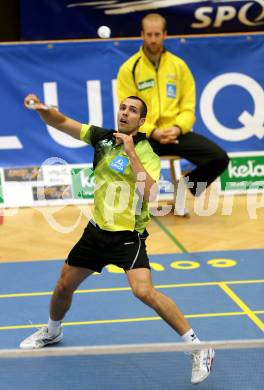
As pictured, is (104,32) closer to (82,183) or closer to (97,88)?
(97,88)

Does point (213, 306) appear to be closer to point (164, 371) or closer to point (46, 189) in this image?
point (164, 371)

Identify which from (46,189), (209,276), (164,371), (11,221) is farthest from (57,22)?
(164,371)

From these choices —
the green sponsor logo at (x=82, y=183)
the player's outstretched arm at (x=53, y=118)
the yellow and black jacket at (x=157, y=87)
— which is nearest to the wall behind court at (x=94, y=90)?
the green sponsor logo at (x=82, y=183)

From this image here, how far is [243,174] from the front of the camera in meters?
10.3

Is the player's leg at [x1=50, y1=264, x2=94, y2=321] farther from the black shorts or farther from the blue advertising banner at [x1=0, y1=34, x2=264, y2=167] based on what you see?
the blue advertising banner at [x1=0, y1=34, x2=264, y2=167]

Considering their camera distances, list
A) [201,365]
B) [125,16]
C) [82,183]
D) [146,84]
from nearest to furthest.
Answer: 1. [201,365]
2. [146,84]
3. [82,183]
4. [125,16]

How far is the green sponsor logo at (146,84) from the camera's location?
28.6ft

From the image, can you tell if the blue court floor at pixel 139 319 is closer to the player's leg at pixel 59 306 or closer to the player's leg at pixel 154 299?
the player's leg at pixel 59 306

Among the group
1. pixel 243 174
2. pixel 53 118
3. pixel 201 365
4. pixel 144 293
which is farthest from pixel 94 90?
pixel 201 365

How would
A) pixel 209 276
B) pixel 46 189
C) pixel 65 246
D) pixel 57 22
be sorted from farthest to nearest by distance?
pixel 57 22 < pixel 46 189 < pixel 65 246 < pixel 209 276

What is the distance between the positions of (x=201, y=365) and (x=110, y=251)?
972 mm

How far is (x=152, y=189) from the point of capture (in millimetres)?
4715

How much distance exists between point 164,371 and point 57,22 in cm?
735

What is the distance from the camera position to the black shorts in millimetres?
4809
